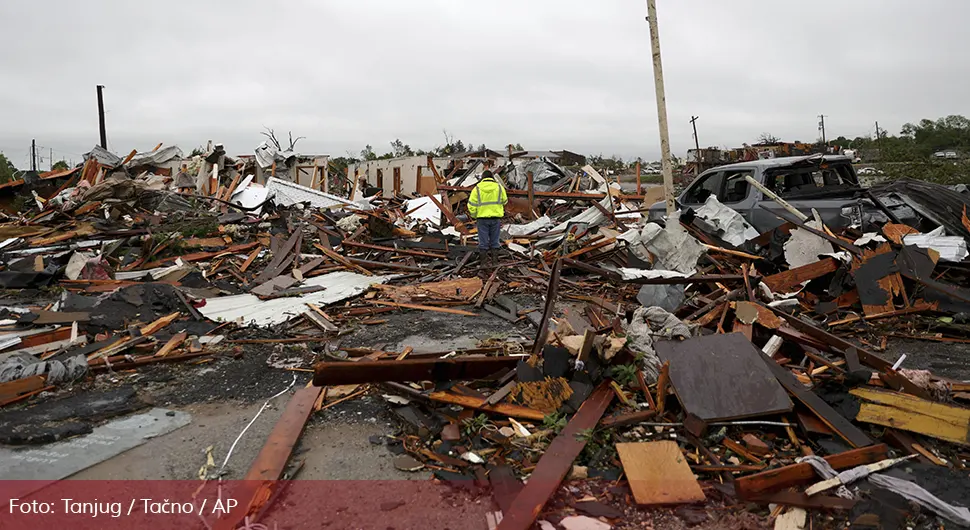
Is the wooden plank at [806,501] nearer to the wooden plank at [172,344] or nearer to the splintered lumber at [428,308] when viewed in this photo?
the splintered lumber at [428,308]

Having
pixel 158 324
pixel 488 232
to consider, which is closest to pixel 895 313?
pixel 488 232

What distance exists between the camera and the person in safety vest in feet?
29.3

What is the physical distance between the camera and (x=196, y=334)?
6039mm

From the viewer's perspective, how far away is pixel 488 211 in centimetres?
892

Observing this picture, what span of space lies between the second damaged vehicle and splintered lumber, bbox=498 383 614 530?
15.5 ft

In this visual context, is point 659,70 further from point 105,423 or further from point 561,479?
point 105,423

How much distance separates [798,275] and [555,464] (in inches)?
180

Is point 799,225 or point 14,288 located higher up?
point 799,225

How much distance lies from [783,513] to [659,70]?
8052 millimetres

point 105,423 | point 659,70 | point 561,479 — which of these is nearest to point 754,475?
point 561,479

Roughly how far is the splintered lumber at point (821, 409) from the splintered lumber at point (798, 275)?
2860 millimetres

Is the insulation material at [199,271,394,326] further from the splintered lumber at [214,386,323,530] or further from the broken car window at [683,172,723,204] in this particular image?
the broken car window at [683,172,723,204]

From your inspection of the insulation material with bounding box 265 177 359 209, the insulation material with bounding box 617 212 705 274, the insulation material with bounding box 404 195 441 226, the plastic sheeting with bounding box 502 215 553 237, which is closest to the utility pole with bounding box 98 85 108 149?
the insulation material with bounding box 265 177 359 209

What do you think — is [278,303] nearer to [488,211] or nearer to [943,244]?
[488,211]
